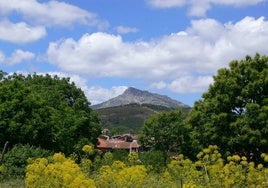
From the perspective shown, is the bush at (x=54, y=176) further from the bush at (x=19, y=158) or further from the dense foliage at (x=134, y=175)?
the bush at (x=19, y=158)

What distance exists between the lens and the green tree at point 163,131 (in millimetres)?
65188

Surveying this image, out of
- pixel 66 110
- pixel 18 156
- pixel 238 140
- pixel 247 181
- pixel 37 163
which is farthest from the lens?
pixel 66 110

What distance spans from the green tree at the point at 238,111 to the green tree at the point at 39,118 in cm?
1021

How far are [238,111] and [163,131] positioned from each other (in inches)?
1252

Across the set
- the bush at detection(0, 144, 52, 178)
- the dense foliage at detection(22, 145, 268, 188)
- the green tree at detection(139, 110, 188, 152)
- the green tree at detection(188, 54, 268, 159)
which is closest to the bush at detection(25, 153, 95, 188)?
the dense foliage at detection(22, 145, 268, 188)

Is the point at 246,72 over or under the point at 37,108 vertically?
over

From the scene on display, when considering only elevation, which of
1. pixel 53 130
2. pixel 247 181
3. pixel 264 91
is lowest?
pixel 247 181

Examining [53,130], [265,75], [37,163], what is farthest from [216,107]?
[37,163]

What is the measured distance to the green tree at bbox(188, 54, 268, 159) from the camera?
32.5m

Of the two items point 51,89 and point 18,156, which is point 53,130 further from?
point 18,156

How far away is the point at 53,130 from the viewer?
124ft

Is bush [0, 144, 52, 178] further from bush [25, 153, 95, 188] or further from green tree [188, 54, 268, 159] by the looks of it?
bush [25, 153, 95, 188]

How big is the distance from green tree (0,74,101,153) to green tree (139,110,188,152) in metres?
18.5

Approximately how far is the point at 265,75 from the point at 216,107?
3647mm
